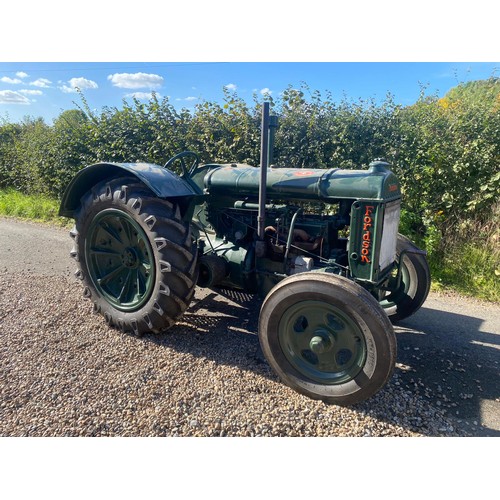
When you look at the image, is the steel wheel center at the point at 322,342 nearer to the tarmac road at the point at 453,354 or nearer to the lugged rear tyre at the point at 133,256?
the tarmac road at the point at 453,354

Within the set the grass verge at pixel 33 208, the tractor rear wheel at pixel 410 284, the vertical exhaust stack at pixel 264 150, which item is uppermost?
the vertical exhaust stack at pixel 264 150

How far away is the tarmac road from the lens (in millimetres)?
2660

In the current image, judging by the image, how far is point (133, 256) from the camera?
3.41 meters

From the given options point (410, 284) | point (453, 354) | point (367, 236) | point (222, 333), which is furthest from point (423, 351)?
point (222, 333)

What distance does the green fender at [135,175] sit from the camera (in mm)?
3180

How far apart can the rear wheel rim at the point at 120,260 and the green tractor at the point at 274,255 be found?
0.4 inches

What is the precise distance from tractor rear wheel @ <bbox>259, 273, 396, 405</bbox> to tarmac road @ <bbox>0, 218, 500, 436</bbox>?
63cm

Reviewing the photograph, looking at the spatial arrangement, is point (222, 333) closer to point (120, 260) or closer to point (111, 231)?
point (120, 260)

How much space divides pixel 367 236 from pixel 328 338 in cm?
85

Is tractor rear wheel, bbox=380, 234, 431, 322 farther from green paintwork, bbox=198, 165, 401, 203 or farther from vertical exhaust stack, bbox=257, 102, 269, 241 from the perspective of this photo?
vertical exhaust stack, bbox=257, 102, 269, 241

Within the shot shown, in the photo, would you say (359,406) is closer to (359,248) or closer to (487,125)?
(359,248)

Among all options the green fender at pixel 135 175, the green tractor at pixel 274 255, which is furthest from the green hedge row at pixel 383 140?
the green fender at pixel 135 175

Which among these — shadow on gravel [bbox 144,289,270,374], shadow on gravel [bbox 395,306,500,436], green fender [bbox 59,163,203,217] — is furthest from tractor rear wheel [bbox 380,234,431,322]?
green fender [bbox 59,163,203,217]

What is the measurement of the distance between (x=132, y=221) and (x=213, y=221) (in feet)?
2.88
